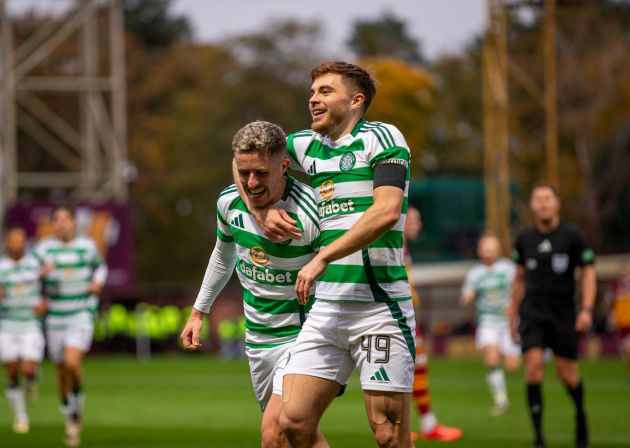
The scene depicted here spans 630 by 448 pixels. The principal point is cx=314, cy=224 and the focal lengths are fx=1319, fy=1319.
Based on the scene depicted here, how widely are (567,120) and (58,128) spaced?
65.5ft

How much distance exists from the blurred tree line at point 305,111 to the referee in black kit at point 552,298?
1448 inches

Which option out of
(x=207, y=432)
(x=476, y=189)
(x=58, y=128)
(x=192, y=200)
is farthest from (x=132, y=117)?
(x=207, y=432)

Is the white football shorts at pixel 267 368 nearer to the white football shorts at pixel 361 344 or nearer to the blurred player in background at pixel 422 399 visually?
the white football shorts at pixel 361 344

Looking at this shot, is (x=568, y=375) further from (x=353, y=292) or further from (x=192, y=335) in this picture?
(x=353, y=292)

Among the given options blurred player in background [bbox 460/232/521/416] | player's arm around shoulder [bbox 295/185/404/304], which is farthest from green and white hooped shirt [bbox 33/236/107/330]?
player's arm around shoulder [bbox 295/185/404/304]

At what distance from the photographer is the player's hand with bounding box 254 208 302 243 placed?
754cm

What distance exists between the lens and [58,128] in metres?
47.9

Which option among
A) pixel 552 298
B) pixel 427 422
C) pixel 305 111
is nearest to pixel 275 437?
pixel 552 298

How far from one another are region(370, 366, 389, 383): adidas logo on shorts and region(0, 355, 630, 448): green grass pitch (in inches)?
243

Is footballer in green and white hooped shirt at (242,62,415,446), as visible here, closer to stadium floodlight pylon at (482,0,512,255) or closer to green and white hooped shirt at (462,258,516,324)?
green and white hooped shirt at (462,258,516,324)

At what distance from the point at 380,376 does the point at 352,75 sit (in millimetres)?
1725

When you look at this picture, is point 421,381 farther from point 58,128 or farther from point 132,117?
point 132,117

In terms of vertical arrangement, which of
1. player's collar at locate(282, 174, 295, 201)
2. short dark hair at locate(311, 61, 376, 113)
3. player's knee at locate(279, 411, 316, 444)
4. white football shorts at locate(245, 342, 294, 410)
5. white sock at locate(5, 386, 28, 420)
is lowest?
white sock at locate(5, 386, 28, 420)

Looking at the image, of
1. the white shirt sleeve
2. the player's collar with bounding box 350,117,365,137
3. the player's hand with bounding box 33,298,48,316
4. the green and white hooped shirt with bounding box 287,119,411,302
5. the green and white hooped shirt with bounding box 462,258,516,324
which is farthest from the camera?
the green and white hooped shirt with bounding box 462,258,516,324
